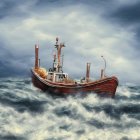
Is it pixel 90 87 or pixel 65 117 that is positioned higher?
pixel 90 87

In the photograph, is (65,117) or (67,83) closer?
(65,117)

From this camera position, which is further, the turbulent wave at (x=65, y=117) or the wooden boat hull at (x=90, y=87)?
the wooden boat hull at (x=90, y=87)

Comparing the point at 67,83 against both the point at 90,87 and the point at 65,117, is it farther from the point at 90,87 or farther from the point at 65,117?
the point at 65,117

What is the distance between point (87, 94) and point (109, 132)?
26.4 meters

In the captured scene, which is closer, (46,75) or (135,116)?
(135,116)

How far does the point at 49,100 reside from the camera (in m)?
93.4

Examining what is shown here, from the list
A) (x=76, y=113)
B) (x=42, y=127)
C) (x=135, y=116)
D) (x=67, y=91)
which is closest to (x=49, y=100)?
(x=67, y=91)

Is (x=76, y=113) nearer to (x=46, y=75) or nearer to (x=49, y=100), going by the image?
(x=49, y=100)

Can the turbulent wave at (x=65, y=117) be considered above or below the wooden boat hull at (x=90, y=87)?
below

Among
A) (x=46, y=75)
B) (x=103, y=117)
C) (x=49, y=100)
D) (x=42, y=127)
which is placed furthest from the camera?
(x=46, y=75)

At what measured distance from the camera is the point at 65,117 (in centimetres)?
7825

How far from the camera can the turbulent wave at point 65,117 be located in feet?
217

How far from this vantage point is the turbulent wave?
2606 inches

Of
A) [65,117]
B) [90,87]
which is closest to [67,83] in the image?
[90,87]
